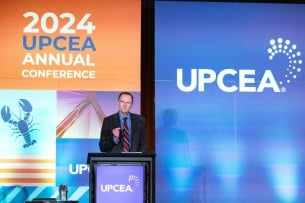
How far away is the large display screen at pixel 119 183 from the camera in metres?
4.67

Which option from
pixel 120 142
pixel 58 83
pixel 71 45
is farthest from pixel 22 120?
pixel 120 142

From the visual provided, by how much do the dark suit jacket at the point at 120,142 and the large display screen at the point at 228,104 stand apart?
406mm

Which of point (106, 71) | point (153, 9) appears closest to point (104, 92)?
point (106, 71)

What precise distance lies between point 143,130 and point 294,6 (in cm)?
272

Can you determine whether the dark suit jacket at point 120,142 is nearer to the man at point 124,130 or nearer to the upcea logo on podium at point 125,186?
the man at point 124,130

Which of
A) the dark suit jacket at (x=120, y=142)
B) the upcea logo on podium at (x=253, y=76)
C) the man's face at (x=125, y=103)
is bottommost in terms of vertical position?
the dark suit jacket at (x=120, y=142)

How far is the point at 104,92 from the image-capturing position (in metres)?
7.45

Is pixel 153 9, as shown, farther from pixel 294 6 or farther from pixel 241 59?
pixel 294 6

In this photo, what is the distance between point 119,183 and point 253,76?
3526mm

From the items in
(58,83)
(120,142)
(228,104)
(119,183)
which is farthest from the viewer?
(228,104)

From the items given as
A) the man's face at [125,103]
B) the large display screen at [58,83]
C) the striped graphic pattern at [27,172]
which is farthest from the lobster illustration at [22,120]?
the man's face at [125,103]

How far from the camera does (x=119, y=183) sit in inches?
185

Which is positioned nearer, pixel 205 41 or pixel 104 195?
pixel 104 195

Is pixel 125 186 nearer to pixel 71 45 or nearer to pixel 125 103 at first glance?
pixel 125 103
